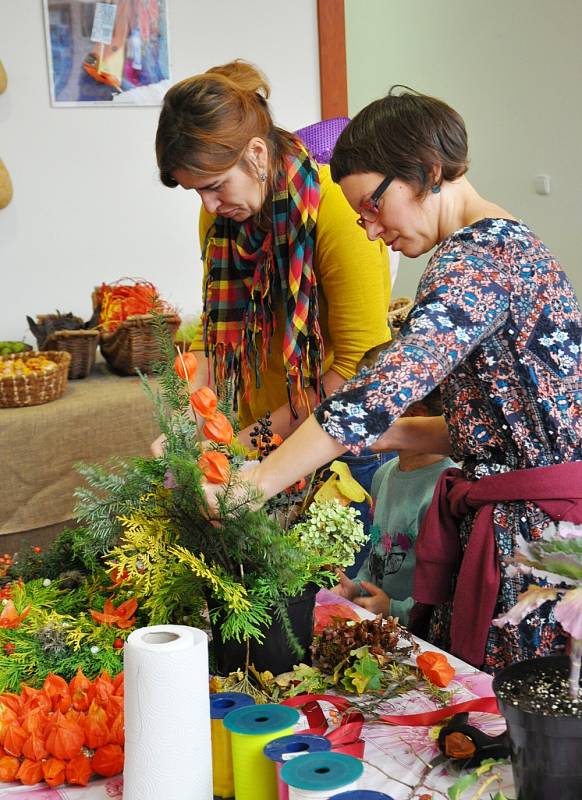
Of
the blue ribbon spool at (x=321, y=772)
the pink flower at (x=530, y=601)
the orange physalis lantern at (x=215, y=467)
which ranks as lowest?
the blue ribbon spool at (x=321, y=772)

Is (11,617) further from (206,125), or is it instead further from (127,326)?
(127,326)

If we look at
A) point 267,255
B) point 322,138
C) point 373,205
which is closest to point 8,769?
point 373,205

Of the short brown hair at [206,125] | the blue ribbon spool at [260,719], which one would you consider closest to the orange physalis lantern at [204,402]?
the blue ribbon spool at [260,719]

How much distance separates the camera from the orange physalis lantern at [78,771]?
104 centimetres

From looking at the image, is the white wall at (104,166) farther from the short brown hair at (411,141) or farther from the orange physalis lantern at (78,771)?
the orange physalis lantern at (78,771)

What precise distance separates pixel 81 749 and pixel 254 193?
39.3 inches

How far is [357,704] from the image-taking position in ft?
3.82

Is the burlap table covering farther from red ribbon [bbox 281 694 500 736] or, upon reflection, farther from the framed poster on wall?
red ribbon [bbox 281 694 500 736]

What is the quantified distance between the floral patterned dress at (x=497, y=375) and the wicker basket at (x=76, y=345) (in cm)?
189

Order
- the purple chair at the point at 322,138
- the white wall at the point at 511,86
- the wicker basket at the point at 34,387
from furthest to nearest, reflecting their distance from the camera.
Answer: the white wall at the point at 511,86, the wicker basket at the point at 34,387, the purple chair at the point at 322,138

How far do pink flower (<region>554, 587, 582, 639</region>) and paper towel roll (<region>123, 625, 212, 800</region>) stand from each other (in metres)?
0.32

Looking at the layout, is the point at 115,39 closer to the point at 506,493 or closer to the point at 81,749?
the point at 506,493

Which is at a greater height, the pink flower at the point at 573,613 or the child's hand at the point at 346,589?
the pink flower at the point at 573,613

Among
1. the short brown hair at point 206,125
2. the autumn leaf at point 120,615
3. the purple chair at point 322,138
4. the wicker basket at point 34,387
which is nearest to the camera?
the autumn leaf at point 120,615
